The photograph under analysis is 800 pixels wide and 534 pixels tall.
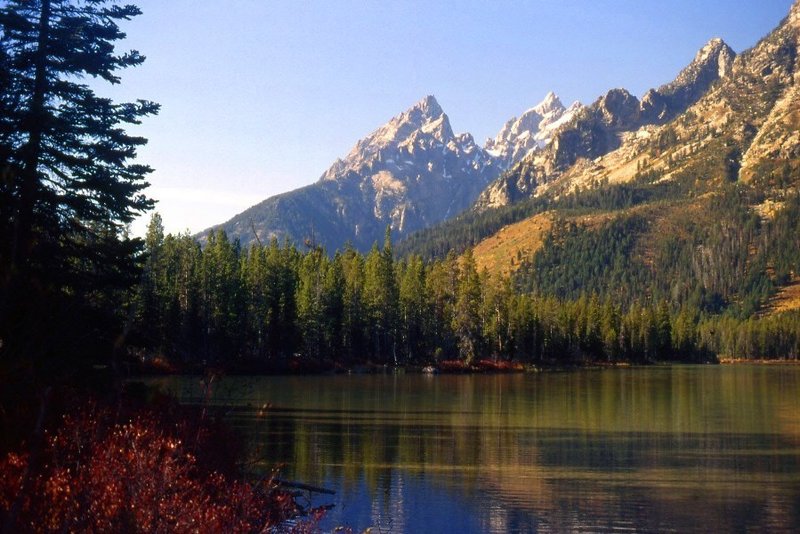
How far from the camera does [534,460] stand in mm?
37281

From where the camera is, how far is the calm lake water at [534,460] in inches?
1048

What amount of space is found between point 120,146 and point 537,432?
28.9 m

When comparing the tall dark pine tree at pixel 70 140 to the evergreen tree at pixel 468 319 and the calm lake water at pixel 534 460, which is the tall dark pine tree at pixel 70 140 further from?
the evergreen tree at pixel 468 319

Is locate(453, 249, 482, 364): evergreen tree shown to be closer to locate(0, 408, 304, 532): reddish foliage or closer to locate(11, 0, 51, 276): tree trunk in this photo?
locate(11, 0, 51, 276): tree trunk

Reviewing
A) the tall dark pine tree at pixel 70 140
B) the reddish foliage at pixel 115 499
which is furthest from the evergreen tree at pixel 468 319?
the reddish foliage at pixel 115 499

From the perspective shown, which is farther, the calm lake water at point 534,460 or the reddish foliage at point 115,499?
the calm lake water at point 534,460

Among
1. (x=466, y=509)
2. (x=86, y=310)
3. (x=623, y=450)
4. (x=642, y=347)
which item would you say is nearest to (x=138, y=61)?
(x=86, y=310)

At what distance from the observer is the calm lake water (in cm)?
2662

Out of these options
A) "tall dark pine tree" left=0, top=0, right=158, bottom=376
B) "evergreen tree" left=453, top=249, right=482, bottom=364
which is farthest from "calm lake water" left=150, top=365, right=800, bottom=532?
"evergreen tree" left=453, top=249, right=482, bottom=364

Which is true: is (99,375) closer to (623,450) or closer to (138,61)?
(138,61)

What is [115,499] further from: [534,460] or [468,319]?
[468,319]

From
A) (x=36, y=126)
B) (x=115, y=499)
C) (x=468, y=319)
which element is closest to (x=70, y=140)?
(x=36, y=126)

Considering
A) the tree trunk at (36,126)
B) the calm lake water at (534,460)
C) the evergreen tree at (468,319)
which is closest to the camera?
the calm lake water at (534,460)

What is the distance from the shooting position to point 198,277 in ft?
361
